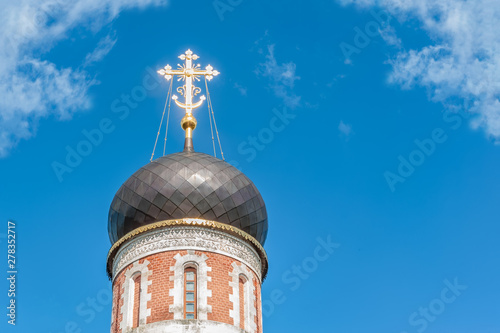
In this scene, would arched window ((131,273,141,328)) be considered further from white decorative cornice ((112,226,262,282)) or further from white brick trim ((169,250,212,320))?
white brick trim ((169,250,212,320))

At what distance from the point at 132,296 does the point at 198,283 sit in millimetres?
1588

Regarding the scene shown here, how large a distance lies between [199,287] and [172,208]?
204cm

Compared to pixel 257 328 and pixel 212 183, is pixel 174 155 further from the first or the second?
pixel 257 328

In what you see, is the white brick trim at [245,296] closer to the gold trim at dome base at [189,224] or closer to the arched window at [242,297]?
the arched window at [242,297]

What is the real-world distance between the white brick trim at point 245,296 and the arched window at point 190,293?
831mm

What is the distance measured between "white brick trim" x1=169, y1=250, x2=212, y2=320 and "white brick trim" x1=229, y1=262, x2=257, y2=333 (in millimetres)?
613

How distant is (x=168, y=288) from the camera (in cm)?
1856

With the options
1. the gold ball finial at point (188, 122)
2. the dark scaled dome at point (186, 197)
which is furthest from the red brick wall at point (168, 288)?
the gold ball finial at point (188, 122)

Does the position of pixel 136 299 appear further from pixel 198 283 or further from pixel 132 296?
pixel 198 283

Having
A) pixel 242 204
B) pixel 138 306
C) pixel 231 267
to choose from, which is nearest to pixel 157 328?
pixel 138 306

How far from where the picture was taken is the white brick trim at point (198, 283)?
59.7ft

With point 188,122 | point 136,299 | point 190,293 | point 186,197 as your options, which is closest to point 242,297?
point 190,293

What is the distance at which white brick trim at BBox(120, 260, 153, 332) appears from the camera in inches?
725

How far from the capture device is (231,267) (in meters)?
19.3
